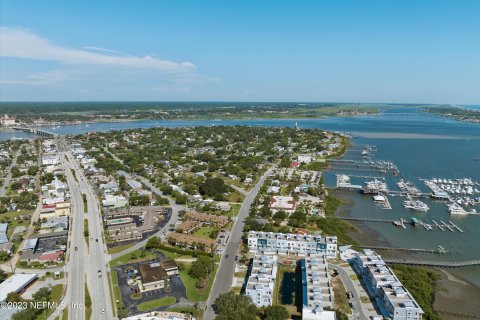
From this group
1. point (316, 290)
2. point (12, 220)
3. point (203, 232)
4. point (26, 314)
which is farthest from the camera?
point (12, 220)

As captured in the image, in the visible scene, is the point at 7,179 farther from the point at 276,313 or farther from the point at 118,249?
the point at 276,313

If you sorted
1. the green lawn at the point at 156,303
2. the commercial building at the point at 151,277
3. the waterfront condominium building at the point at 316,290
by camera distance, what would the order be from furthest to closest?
1. the commercial building at the point at 151,277
2. the green lawn at the point at 156,303
3. the waterfront condominium building at the point at 316,290

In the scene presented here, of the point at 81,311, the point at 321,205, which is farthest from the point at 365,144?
the point at 81,311

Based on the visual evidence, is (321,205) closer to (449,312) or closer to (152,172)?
(449,312)

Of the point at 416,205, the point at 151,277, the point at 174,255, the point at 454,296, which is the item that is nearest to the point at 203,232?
the point at 174,255

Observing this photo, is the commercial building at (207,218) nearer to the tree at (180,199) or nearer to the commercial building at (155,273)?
the tree at (180,199)

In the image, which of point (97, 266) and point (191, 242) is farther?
point (191, 242)

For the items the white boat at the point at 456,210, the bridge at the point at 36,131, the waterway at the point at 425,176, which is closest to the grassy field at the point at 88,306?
the waterway at the point at 425,176
